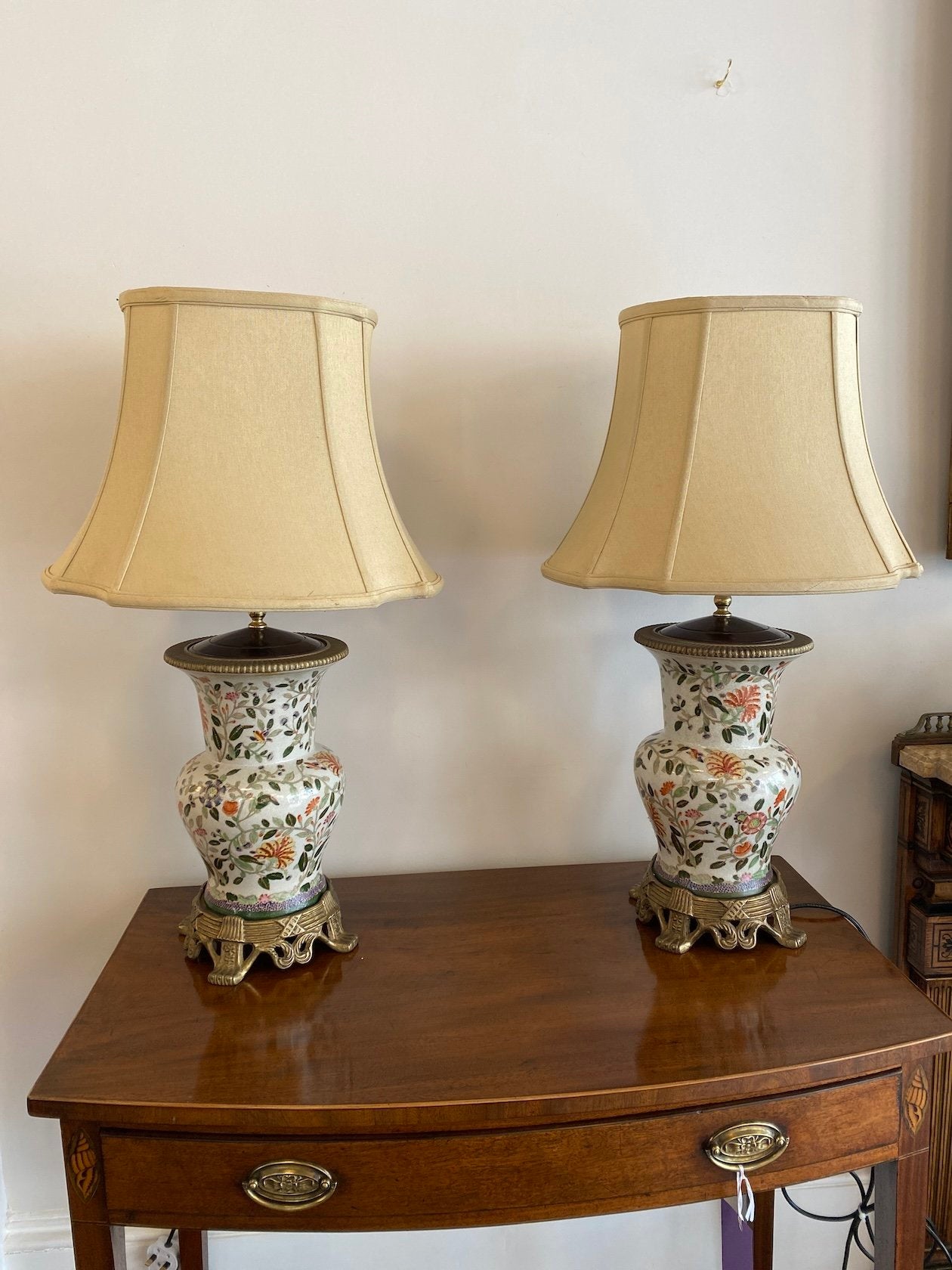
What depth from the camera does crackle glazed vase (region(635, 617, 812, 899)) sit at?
996 millimetres

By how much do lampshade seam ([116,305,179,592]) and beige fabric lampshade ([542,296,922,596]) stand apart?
0.41m

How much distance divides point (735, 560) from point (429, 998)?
20.7 inches

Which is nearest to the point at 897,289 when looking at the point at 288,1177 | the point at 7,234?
the point at 7,234

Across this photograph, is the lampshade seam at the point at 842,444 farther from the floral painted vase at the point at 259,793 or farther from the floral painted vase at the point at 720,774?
the floral painted vase at the point at 259,793

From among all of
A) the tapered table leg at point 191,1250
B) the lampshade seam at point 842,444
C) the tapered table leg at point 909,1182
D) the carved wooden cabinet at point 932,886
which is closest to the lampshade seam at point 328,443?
the lampshade seam at point 842,444

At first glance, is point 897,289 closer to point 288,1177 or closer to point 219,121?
point 219,121

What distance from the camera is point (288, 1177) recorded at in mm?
827

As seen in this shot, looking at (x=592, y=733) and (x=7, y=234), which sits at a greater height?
(x=7, y=234)

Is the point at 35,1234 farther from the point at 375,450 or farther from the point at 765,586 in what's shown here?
the point at 765,586

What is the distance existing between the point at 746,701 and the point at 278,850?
515mm

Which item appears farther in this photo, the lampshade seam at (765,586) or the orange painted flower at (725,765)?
the orange painted flower at (725,765)

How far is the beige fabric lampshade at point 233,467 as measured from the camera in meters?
0.82

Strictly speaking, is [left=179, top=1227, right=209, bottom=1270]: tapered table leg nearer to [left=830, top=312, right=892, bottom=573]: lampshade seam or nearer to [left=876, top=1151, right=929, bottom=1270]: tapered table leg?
[left=876, top=1151, right=929, bottom=1270]: tapered table leg

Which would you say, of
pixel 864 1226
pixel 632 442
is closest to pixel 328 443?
pixel 632 442
